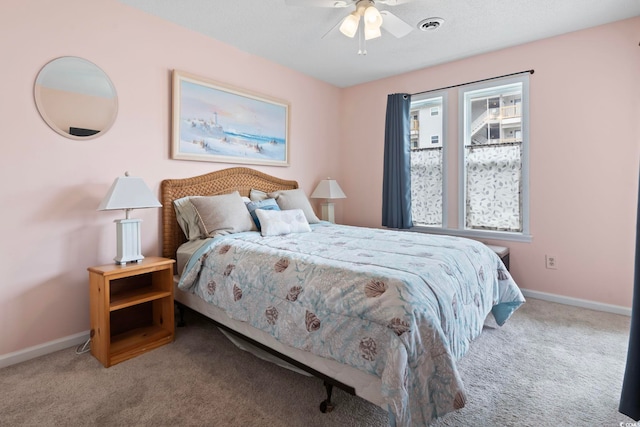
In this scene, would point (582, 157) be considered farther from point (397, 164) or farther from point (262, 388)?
point (262, 388)

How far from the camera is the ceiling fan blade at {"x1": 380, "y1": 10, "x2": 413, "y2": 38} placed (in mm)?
2340

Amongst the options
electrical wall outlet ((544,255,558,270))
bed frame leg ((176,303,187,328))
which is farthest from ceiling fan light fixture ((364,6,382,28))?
electrical wall outlet ((544,255,558,270))

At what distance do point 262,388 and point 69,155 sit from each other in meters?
2.11

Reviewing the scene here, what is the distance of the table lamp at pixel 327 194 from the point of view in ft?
13.5

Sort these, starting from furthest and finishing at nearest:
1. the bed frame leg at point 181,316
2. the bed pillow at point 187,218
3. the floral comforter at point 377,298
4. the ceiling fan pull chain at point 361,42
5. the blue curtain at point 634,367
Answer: the bed pillow at point 187,218 < the bed frame leg at point 181,316 < the ceiling fan pull chain at point 361,42 < the floral comforter at point 377,298 < the blue curtain at point 634,367

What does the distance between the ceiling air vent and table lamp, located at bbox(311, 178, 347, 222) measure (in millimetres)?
1969

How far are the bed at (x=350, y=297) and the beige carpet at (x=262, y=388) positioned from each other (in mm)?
161

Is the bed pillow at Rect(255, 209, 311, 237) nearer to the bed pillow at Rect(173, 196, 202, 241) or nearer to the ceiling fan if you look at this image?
the bed pillow at Rect(173, 196, 202, 241)

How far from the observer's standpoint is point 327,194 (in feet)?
13.5

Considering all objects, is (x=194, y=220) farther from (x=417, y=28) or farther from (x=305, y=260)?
(x=417, y=28)

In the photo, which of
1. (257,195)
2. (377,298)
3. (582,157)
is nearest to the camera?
(377,298)

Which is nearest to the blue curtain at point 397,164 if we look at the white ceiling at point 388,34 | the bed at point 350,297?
the white ceiling at point 388,34

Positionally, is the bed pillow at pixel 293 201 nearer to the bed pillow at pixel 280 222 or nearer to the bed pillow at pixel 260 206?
the bed pillow at pixel 260 206

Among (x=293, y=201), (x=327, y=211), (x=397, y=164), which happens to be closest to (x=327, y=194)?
(x=327, y=211)
